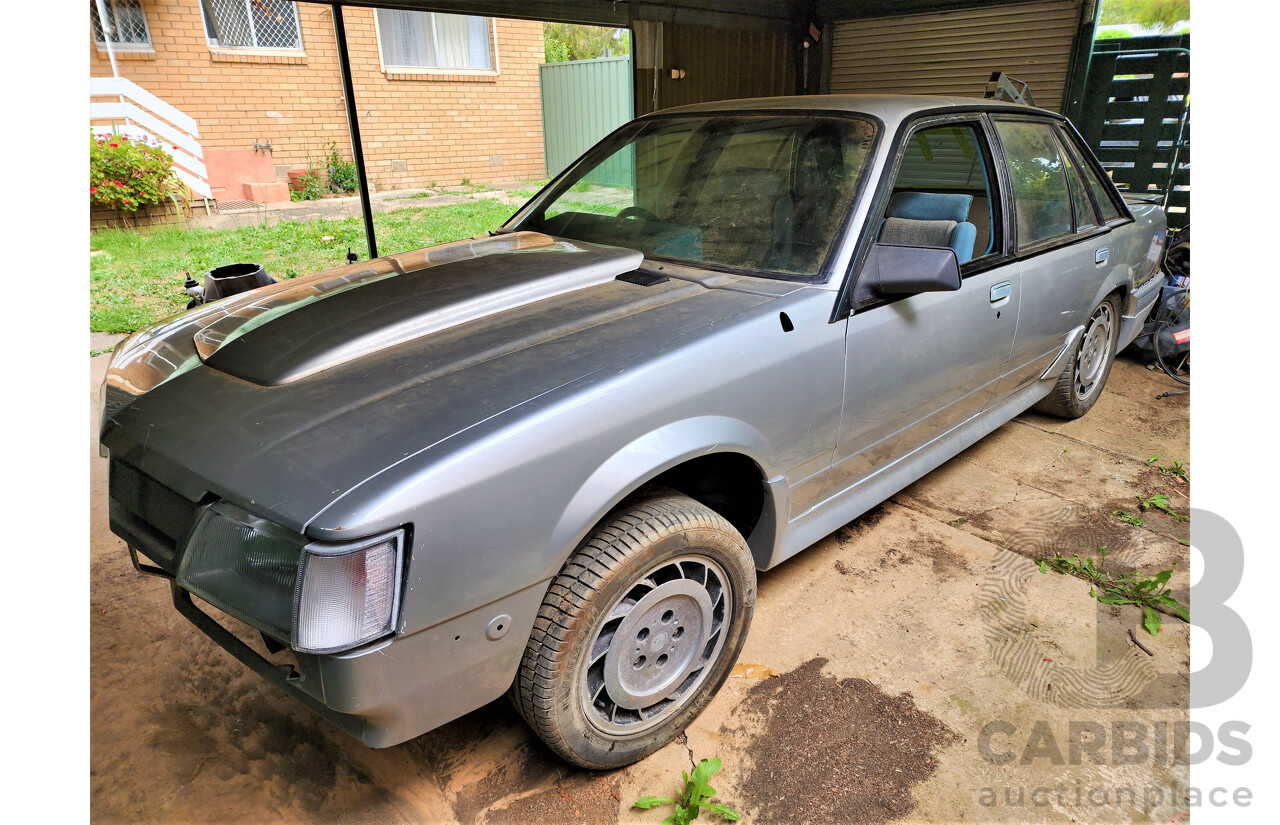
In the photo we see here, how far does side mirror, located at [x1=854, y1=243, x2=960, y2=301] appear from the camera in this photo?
231cm

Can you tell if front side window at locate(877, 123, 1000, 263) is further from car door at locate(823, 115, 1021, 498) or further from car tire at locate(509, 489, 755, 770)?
car tire at locate(509, 489, 755, 770)

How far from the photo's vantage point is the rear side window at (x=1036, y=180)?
10.6 ft

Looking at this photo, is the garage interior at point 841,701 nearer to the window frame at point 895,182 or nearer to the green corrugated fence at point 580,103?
the window frame at point 895,182

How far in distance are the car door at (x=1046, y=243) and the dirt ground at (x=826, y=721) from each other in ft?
3.03

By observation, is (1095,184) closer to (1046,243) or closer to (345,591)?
(1046,243)

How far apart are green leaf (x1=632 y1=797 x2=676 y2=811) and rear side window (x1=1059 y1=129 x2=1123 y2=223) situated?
365cm

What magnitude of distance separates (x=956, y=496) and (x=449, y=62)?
10.9 m

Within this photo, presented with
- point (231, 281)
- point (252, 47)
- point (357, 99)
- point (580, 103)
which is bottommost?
point (231, 281)

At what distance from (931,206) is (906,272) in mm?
1340

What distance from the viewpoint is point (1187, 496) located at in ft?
11.7

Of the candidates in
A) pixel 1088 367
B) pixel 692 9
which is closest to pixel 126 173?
pixel 692 9

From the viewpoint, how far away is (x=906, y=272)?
7.71 feet

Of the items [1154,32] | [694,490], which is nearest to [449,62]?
[1154,32]

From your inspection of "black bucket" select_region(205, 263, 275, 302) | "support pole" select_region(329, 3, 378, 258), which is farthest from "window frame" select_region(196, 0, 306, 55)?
"black bucket" select_region(205, 263, 275, 302)
